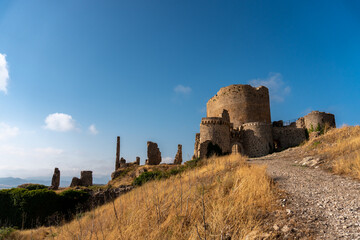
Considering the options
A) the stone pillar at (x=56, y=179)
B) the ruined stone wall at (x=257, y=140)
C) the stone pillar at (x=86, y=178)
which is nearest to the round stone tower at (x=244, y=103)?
the ruined stone wall at (x=257, y=140)

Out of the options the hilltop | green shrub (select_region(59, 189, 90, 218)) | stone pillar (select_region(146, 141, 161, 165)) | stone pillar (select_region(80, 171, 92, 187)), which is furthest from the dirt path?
stone pillar (select_region(80, 171, 92, 187))

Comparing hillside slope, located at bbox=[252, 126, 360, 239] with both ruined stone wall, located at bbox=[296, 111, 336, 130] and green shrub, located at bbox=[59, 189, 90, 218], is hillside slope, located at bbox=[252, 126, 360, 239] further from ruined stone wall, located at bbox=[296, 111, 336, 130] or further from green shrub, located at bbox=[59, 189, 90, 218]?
ruined stone wall, located at bbox=[296, 111, 336, 130]

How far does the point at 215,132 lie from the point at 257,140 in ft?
18.3

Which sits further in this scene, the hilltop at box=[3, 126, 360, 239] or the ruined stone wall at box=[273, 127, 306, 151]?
the ruined stone wall at box=[273, 127, 306, 151]

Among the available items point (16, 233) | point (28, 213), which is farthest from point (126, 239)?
point (28, 213)

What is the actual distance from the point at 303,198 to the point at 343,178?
2.59 meters

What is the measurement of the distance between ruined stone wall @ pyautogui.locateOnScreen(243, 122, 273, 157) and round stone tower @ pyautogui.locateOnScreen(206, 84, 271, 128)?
5783 mm

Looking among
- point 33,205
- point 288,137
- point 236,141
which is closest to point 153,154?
point 236,141

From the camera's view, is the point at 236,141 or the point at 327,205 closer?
the point at 327,205

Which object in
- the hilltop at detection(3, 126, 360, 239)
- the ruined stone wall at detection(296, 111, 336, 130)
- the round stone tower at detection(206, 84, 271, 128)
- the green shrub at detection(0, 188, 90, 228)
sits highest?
the round stone tower at detection(206, 84, 271, 128)

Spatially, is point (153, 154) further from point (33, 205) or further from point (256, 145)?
point (33, 205)

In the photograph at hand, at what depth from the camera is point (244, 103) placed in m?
30.1

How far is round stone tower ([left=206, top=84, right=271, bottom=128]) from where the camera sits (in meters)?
29.9

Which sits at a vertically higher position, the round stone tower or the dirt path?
the round stone tower
